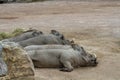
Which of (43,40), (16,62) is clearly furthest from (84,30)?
(16,62)

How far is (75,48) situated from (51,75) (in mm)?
1421

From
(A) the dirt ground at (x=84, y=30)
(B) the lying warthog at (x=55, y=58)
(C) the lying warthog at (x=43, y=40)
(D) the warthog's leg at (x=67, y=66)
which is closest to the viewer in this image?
(A) the dirt ground at (x=84, y=30)

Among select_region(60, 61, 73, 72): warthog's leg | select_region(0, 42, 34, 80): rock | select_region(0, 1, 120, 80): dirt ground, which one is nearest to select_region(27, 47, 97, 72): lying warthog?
select_region(60, 61, 73, 72): warthog's leg

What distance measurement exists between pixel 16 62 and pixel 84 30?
8.53 metres

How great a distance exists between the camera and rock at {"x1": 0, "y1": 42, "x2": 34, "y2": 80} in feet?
22.0

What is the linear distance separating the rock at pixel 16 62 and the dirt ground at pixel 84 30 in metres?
0.97

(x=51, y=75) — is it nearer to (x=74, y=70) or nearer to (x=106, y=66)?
(x=74, y=70)

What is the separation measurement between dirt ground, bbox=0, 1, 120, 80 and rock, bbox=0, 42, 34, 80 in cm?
97

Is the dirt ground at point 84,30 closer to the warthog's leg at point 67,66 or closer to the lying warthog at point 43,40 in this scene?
the warthog's leg at point 67,66

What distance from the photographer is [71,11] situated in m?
22.8

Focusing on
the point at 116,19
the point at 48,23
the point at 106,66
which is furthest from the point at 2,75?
the point at 116,19

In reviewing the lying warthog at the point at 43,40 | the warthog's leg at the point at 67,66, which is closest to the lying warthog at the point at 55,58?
the warthog's leg at the point at 67,66

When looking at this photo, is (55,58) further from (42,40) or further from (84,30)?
(84,30)

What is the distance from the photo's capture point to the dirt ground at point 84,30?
867cm
